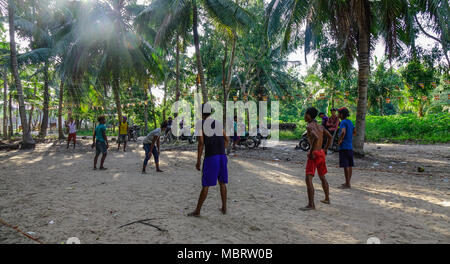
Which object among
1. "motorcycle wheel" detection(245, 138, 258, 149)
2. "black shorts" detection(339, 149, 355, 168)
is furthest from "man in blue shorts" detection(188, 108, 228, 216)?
"motorcycle wheel" detection(245, 138, 258, 149)

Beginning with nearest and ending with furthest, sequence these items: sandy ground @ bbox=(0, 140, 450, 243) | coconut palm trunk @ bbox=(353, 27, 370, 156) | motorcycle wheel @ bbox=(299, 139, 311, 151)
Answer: sandy ground @ bbox=(0, 140, 450, 243) < coconut palm trunk @ bbox=(353, 27, 370, 156) < motorcycle wheel @ bbox=(299, 139, 311, 151)

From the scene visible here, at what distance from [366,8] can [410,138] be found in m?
12.0

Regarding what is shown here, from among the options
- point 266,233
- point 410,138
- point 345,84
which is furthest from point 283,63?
point 266,233

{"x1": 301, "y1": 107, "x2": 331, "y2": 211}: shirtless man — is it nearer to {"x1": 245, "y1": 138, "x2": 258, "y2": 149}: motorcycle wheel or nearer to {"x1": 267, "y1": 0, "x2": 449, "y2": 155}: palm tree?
{"x1": 267, "y1": 0, "x2": 449, "y2": 155}: palm tree

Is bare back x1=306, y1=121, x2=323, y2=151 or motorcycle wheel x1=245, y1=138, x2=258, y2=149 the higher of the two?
bare back x1=306, y1=121, x2=323, y2=151

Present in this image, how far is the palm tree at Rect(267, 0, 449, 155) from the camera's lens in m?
9.45

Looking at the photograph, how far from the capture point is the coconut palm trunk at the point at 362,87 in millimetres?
10258

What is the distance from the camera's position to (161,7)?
12750 millimetres

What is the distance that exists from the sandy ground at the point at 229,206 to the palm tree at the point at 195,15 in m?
5.77

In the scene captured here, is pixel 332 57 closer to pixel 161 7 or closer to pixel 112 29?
pixel 161 7

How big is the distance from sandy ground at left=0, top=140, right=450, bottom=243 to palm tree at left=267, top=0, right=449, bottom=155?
3597 mm

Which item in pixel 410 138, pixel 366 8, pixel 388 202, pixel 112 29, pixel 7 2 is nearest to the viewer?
pixel 388 202

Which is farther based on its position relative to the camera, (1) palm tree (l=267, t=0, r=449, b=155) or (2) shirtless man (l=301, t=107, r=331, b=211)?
(1) palm tree (l=267, t=0, r=449, b=155)
